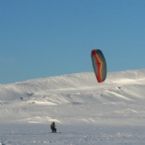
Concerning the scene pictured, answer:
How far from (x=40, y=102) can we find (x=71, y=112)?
94.3 ft

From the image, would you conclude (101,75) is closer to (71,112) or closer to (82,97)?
(71,112)

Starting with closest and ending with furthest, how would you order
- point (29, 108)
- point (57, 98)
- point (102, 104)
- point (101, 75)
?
1. point (101, 75)
2. point (29, 108)
3. point (102, 104)
4. point (57, 98)

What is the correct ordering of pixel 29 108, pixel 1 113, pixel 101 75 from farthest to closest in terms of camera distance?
pixel 29 108
pixel 1 113
pixel 101 75

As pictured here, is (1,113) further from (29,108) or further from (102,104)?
(102,104)

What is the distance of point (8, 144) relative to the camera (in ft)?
87.8

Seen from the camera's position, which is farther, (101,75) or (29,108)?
(29,108)

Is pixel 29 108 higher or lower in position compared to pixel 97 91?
lower

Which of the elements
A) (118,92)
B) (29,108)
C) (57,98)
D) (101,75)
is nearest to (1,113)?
(29,108)

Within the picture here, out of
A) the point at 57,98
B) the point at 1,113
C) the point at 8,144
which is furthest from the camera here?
the point at 57,98

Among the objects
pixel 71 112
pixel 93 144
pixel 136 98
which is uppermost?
pixel 136 98

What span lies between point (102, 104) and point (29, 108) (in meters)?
22.6

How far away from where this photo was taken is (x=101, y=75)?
30688 millimetres

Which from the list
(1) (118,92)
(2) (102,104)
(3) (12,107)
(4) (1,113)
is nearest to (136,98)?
(1) (118,92)

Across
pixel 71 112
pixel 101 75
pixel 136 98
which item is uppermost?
pixel 136 98
